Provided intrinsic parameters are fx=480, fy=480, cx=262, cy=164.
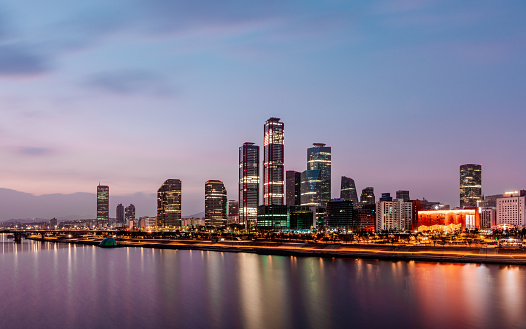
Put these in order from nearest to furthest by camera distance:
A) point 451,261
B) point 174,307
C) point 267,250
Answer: point 174,307 < point 451,261 < point 267,250

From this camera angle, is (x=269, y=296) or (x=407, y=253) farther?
(x=407, y=253)

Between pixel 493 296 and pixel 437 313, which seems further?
pixel 493 296

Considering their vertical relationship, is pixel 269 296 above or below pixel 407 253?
above

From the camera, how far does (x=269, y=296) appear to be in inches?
2109

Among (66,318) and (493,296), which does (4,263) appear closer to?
(66,318)

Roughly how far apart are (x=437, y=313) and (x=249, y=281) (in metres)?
27.3

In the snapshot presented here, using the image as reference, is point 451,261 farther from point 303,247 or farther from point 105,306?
point 105,306

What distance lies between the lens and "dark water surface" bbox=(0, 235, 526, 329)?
137ft

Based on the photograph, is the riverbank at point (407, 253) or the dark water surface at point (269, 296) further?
the riverbank at point (407, 253)

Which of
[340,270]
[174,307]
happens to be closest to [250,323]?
[174,307]

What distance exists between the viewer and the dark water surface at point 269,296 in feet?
137

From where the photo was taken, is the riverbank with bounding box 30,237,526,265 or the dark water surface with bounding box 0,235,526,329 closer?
the dark water surface with bounding box 0,235,526,329

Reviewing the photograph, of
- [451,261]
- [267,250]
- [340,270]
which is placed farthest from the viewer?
[267,250]

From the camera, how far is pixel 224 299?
172ft
